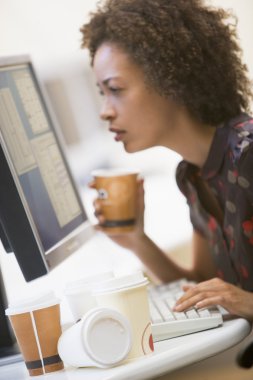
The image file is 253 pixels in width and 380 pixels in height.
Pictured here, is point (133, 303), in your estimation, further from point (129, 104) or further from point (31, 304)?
point (129, 104)

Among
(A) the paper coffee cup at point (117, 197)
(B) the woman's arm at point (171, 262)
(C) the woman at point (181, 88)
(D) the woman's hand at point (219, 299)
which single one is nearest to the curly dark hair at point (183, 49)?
(C) the woman at point (181, 88)

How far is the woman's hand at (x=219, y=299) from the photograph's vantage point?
1.43m

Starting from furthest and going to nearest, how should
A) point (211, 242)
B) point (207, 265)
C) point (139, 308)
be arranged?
point (207, 265) < point (211, 242) < point (139, 308)

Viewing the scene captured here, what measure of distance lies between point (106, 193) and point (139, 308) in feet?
2.08

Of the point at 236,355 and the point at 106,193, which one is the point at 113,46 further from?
the point at 236,355

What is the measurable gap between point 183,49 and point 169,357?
91 centimetres

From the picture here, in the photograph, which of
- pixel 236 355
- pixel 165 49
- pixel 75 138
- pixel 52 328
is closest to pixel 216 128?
pixel 165 49

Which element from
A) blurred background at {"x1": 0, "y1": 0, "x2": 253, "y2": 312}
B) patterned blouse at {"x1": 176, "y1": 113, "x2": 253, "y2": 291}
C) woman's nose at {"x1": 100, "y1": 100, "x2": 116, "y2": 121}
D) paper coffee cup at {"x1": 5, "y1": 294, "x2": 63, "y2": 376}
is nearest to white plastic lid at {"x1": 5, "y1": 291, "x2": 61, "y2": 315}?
paper coffee cup at {"x1": 5, "y1": 294, "x2": 63, "y2": 376}

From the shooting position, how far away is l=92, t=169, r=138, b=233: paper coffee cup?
71.2 inches

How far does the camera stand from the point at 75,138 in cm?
483

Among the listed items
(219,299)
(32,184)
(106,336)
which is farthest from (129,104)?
(106,336)

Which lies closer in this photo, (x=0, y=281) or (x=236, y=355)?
(x=236, y=355)

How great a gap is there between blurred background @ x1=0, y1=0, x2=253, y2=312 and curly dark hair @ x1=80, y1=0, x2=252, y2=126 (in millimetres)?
1584

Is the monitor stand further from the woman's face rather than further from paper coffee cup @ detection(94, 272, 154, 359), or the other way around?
the woman's face
